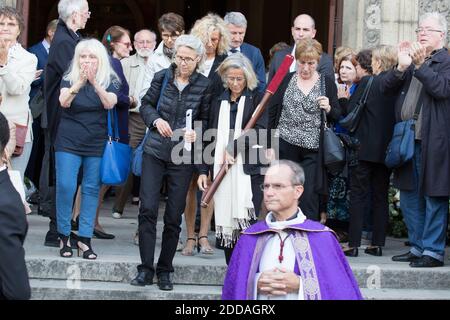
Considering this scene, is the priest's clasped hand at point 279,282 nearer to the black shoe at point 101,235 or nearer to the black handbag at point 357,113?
the black handbag at point 357,113

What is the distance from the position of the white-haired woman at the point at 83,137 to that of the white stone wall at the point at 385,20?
3840 millimetres

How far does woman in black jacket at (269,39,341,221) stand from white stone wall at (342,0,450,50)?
2752mm

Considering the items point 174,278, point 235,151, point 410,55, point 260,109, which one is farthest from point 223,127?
point 410,55

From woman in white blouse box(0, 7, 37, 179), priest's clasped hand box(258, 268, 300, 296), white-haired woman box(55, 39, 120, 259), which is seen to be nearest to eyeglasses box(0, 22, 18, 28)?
woman in white blouse box(0, 7, 37, 179)

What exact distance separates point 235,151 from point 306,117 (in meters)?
0.80

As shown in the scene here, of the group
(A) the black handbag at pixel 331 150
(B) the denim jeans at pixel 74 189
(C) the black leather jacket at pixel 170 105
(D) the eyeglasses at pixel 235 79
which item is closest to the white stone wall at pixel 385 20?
(A) the black handbag at pixel 331 150

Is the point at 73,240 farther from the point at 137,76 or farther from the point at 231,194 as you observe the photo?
the point at 137,76

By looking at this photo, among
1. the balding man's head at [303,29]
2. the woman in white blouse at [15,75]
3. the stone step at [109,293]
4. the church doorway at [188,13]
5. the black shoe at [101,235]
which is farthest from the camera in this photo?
the church doorway at [188,13]

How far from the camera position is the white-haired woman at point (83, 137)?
362 inches

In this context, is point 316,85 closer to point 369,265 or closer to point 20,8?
point 369,265

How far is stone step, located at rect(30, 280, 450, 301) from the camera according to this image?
874 cm

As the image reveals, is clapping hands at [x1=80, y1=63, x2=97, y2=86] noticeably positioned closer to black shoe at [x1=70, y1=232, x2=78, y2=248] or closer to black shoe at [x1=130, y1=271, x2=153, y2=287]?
black shoe at [x1=70, y1=232, x2=78, y2=248]
